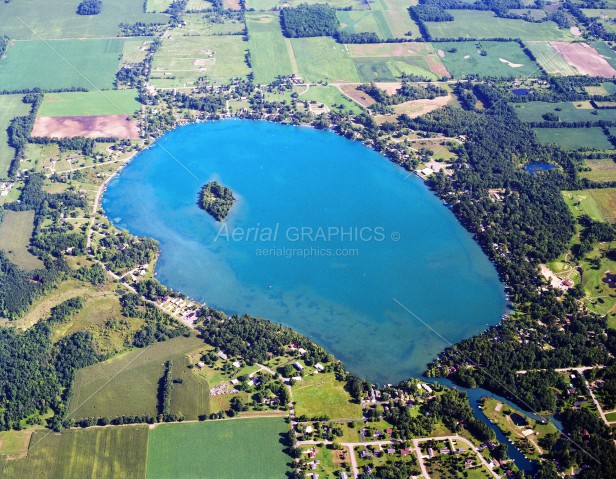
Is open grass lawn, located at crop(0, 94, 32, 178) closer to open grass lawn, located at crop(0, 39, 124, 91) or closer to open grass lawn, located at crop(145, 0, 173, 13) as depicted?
open grass lawn, located at crop(0, 39, 124, 91)

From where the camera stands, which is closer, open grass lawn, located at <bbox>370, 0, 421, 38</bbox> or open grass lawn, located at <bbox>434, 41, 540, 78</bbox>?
open grass lawn, located at <bbox>434, 41, 540, 78</bbox>

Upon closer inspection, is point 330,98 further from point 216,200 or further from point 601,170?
point 601,170

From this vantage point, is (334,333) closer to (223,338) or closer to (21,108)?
(223,338)

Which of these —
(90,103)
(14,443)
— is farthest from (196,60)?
(14,443)

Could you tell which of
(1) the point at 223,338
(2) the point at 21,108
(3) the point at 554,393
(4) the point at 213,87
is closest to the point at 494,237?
(3) the point at 554,393

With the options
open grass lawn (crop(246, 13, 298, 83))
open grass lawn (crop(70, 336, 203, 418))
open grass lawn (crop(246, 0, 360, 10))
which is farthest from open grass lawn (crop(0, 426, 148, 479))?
open grass lawn (crop(246, 0, 360, 10))

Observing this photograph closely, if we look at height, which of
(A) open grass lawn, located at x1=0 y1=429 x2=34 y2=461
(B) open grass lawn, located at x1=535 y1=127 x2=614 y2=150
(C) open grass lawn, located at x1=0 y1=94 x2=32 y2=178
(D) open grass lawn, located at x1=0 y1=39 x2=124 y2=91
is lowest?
(C) open grass lawn, located at x1=0 y1=94 x2=32 y2=178
